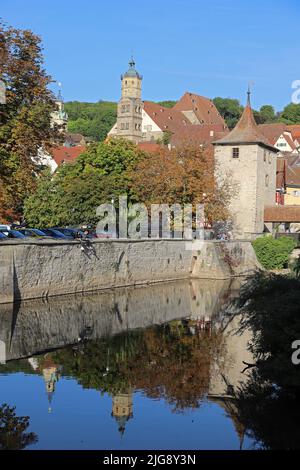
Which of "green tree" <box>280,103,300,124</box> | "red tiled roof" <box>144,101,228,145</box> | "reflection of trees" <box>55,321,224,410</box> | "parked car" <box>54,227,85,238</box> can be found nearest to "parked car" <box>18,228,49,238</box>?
"parked car" <box>54,227,85,238</box>

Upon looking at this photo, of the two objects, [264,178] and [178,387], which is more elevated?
[264,178]

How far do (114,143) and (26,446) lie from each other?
39.4 meters

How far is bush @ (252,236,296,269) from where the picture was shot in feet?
151

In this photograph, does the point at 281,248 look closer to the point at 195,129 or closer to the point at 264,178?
the point at 264,178

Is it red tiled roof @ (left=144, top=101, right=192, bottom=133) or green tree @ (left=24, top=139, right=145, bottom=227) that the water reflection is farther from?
red tiled roof @ (left=144, top=101, right=192, bottom=133)

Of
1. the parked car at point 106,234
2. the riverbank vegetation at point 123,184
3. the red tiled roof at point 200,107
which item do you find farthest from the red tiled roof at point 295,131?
the parked car at point 106,234

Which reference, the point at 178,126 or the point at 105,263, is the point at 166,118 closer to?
the point at 178,126

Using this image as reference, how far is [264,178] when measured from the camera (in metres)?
52.8

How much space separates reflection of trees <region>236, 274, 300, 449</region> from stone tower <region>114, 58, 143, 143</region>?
3531 inches

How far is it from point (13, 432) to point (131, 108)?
313ft

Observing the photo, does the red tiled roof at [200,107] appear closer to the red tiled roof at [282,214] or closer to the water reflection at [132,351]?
the red tiled roof at [282,214]

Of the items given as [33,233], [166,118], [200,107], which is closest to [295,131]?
[200,107]
